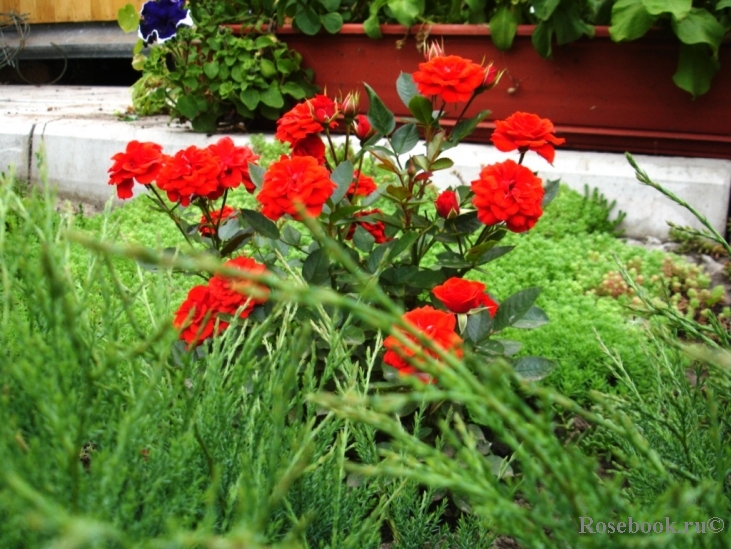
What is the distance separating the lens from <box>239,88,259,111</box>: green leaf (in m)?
3.77

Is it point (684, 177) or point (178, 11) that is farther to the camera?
point (178, 11)

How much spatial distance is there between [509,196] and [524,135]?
0.18 m

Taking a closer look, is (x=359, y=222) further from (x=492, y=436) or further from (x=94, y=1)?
(x=94, y=1)

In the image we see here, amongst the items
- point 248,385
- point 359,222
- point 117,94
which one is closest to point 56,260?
point 248,385

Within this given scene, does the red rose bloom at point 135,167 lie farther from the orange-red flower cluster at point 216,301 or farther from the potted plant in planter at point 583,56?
the potted plant in planter at point 583,56

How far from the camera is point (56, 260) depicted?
0.85 meters

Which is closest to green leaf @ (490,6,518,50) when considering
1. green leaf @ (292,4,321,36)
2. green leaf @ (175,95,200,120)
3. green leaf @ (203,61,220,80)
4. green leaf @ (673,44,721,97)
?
green leaf @ (673,44,721,97)

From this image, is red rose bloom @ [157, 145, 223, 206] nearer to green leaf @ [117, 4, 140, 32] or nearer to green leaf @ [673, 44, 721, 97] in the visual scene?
green leaf @ [673, 44, 721, 97]

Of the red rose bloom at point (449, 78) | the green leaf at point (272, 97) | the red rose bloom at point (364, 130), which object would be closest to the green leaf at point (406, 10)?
the green leaf at point (272, 97)

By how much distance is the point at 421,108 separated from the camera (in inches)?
62.7

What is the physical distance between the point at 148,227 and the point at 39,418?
2456 mm

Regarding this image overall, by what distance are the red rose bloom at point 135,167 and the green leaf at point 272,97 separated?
2.27 meters

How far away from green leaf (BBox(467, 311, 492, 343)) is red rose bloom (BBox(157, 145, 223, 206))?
0.61 m

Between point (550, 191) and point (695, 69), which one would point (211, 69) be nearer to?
point (695, 69)
